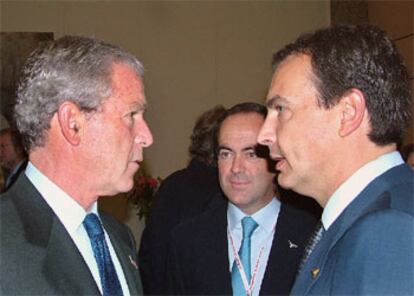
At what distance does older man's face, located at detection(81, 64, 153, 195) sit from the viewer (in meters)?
1.67

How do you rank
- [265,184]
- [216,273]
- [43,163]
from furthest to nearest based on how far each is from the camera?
[265,184] → [216,273] → [43,163]

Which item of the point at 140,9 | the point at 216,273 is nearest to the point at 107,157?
the point at 216,273

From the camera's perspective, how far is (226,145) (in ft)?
8.48

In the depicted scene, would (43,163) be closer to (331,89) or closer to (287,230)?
(331,89)

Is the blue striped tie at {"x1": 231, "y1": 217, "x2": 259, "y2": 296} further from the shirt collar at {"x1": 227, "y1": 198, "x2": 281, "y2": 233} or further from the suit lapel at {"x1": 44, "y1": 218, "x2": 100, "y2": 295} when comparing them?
the suit lapel at {"x1": 44, "y1": 218, "x2": 100, "y2": 295}

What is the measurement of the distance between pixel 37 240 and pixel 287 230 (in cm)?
120

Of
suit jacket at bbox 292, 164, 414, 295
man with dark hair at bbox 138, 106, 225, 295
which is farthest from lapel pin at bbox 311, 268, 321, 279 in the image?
man with dark hair at bbox 138, 106, 225, 295

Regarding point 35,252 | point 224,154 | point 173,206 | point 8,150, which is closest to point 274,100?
point 35,252

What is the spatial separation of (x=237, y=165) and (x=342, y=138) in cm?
101

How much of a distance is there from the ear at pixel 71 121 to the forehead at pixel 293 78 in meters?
0.59

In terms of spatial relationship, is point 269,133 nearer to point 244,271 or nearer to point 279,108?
point 279,108

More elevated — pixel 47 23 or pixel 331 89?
pixel 47 23

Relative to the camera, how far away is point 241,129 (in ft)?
8.45

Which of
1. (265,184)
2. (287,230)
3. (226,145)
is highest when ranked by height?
(226,145)
